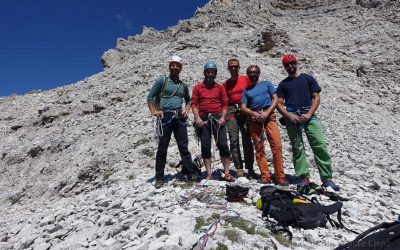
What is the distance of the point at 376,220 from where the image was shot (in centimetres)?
621

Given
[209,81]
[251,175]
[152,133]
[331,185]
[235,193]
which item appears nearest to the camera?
[235,193]

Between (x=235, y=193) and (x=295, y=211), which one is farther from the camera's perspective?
(x=235, y=193)

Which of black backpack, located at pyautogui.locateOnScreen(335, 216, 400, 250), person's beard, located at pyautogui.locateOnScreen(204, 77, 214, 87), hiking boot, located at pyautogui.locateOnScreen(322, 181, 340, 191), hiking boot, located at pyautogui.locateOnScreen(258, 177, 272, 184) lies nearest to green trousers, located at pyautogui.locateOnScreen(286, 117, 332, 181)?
hiking boot, located at pyautogui.locateOnScreen(322, 181, 340, 191)

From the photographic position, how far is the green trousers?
771 cm

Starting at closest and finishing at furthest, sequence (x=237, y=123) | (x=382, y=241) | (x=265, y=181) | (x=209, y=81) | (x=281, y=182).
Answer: (x=382, y=241) < (x=281, y=182) < (x=265, y=181) < (x=209, y=81) < (x=237, y=123)

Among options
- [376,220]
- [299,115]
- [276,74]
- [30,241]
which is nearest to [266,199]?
[376,220]

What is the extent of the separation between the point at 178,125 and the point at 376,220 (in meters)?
4.57

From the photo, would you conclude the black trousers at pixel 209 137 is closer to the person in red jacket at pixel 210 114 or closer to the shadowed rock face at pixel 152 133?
the person in red jacket at pixel 210 114

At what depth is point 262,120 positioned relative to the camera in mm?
7953

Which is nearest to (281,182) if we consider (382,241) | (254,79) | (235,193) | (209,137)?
(235,193)

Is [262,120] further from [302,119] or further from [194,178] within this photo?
[194,178]

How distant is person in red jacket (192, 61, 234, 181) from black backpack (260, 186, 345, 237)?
2018 mm

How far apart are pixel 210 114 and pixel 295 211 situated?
3342 millimetres

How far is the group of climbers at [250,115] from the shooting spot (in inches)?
Answer: 311
